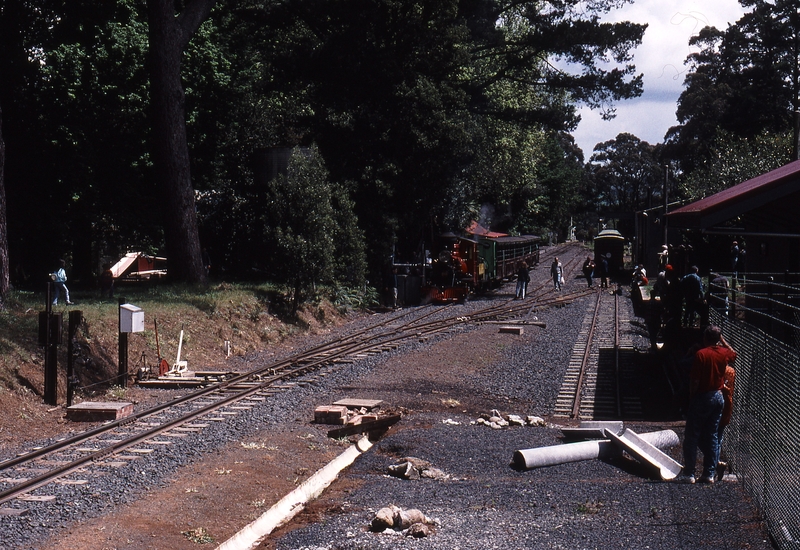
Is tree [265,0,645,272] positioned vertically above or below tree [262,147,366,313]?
above

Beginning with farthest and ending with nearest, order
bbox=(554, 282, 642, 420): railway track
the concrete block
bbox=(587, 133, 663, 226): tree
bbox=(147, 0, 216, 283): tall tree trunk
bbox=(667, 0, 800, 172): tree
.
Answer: bbox=(587, 133, 663, 226): tree
bbox=(667, 0, 800, 172): tree
bbox=(147, 0, 216, 283): tall tree trunk
bbox=(554, 282, 642, 420): railway track
the concrete block

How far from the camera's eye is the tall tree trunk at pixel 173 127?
2472 centimetres

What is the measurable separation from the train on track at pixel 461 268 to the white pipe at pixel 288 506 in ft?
81.6

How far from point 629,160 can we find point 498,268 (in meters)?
74.5

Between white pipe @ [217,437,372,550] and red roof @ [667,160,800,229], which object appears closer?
white pipe @ [217,437,372,550]

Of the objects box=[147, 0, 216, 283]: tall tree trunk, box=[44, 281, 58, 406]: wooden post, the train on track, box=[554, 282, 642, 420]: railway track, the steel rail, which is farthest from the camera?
the train on track

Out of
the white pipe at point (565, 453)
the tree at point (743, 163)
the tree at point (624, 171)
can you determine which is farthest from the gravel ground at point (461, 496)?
the tree at point (624, 171)

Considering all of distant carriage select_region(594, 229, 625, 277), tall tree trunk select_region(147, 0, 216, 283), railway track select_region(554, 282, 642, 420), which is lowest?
railway track select_region(554, 282, 642, 420)

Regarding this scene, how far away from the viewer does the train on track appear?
119 ft

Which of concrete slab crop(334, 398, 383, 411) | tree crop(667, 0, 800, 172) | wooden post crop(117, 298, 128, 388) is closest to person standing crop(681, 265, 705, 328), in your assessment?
concrete slab crop(334, 398, 383, 411)

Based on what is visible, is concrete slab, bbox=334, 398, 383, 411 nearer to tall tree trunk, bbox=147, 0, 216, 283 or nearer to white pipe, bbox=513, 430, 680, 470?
white pipe, bbox=513, 430, 680, 470

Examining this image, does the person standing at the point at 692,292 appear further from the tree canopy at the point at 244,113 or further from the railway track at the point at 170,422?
the tree canopy at the point at 244,113

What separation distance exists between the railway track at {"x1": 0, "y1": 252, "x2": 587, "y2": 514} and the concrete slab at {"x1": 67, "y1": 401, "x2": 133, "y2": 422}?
0.74 ft

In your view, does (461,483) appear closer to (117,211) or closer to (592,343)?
(592,343)
